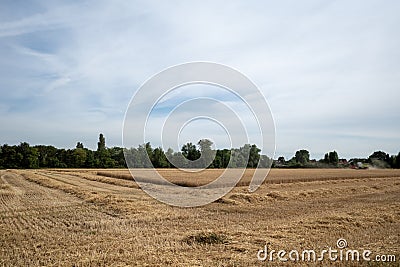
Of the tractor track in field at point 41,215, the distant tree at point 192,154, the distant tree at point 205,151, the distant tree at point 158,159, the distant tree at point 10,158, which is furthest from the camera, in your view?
the distant tree at point 10,158

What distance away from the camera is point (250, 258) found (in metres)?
8.08

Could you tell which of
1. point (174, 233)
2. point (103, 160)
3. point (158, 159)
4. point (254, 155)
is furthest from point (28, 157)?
point (174, 233)

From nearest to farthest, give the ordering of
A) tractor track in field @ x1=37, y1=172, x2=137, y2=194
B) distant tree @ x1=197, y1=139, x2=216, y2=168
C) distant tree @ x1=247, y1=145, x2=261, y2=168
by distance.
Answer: distant tree @ x1=197, y1=139, x2=216, y2=168, tractor track in field @ x1=37, y1=172, x2=137, y2=194, distant tree @ x1=247, y1=145, x2=261, y2=168

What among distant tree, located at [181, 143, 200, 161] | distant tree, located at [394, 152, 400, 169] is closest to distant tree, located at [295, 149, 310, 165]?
distant tree, located at [394, 152, 400, 169]

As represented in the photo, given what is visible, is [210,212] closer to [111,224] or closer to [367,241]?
[111,224]

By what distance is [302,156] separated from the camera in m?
112

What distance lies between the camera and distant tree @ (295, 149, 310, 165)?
10618cm

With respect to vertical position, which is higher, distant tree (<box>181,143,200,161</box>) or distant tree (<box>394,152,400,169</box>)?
distant tree (<box>394,152,400,169</box>)

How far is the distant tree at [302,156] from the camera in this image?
106175mm

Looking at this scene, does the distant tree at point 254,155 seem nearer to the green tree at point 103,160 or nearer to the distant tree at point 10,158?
the green tree at point 103,160

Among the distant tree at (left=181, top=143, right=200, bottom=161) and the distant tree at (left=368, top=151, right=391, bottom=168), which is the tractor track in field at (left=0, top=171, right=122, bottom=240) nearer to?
the distant tree at (left=181, top=143, right=200, bottom=161)

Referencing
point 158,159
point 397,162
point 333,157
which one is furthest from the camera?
point 333,157

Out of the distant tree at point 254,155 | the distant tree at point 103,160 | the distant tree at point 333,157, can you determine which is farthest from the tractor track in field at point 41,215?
the distant tree at point 333,157

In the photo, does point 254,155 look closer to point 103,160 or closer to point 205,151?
point 205,151
